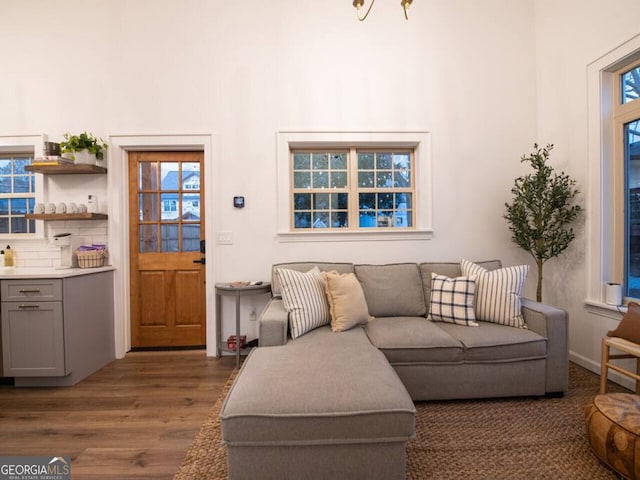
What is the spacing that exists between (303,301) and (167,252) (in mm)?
1775

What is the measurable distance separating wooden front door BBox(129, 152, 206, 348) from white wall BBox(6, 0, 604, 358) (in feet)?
0.94

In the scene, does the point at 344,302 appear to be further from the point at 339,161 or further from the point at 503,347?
the point at 339,161

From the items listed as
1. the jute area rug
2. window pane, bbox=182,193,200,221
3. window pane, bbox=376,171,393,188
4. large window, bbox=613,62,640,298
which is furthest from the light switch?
large window, bbox=613,62,640,298

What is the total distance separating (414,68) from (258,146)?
1762 millimetres

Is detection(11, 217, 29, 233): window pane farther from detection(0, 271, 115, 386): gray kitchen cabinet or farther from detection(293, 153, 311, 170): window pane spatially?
detection(293, 153, 311, 170): window pane

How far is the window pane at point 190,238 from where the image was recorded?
3281 mm

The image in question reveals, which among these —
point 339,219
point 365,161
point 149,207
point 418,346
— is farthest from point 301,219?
point 418,346

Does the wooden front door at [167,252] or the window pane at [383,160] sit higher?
the window pane at [383,160]

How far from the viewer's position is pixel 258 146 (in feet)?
10.3

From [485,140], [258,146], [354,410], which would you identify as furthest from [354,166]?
[354,410]

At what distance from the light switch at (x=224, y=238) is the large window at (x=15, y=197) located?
1.94m

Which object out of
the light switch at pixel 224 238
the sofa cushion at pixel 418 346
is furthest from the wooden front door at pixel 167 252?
the sofa cushion at pixel 418 346

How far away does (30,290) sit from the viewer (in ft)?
8.00

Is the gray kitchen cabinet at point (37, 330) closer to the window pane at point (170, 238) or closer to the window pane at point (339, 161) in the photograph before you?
the window pane at point (170, 238)
